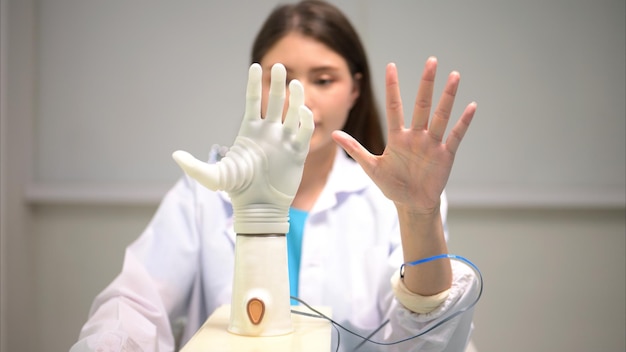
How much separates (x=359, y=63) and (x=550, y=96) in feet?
1.08

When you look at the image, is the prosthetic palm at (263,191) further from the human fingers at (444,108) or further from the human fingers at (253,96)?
the human fingers at (444,108)

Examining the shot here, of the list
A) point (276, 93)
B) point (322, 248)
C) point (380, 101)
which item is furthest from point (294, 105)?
point (380, 101)

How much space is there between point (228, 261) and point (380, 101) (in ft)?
1.44

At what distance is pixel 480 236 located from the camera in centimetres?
125

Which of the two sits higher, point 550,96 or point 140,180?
point 550,96

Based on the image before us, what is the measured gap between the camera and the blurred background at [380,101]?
978 millimetres

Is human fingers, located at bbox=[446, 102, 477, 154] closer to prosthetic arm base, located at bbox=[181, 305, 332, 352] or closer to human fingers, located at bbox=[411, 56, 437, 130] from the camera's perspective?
human fingers, located at bbox=[411, 56, 437, 130]

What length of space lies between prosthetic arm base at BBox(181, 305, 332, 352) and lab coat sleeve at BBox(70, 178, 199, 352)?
12 cm

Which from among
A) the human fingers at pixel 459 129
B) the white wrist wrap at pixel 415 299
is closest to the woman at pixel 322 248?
the white wrist wrap at pixel 415 299

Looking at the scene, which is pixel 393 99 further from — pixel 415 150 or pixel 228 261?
pixel 228 261

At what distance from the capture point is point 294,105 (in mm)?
614

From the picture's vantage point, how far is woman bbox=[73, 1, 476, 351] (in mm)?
744

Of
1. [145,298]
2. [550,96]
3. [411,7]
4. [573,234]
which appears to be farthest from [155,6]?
[573,234]

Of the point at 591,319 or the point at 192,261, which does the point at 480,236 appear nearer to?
the point at 591,319
